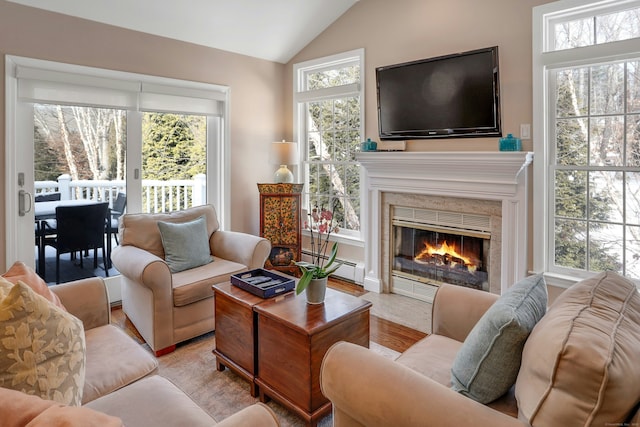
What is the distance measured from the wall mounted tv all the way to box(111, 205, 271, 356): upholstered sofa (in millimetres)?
1693

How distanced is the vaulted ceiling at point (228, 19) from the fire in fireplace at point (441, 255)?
7.63ft

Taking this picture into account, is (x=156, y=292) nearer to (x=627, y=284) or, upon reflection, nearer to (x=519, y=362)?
(x=519, y=362)

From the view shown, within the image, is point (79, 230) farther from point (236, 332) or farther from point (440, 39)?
point (440, 39)

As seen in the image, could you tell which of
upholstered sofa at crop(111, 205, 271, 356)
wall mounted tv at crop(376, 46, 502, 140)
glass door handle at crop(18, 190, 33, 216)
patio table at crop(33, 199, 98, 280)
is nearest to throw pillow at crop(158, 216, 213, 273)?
upholstered sofa at crop(111, 205, 271, 356)

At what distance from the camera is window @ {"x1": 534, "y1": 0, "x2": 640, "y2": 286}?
2.58 meters

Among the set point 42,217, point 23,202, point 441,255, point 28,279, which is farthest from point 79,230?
point 441,255

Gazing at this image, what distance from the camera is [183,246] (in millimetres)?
3129

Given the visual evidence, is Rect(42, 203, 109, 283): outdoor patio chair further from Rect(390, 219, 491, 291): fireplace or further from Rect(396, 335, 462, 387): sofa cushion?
Rect(396, 335, 462, 387): sofa cushion

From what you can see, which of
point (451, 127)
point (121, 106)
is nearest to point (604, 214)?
point (451, 127)

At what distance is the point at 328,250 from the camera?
445 centimetres

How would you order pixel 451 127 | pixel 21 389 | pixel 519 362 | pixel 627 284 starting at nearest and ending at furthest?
1. pixel 21 389
2. pixel 519 362
3. pixel 627 284
4. pixel 451 127

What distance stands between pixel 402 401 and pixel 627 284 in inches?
35.7

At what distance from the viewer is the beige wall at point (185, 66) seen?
2986mm

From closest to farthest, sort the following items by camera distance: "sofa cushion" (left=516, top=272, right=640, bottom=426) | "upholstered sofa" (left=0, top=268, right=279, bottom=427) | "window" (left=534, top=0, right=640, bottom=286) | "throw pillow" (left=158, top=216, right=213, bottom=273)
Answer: "upholstered sofa" (left=0, top=268, right=279, bottom=427)
"sofa cushion" (left=516, top=272, right=640, bottom=426)
"window" (left=534, top=0, right=640, bottom=286)
"throw pillow" (left=158, top=216, right=213, bottom=273)
